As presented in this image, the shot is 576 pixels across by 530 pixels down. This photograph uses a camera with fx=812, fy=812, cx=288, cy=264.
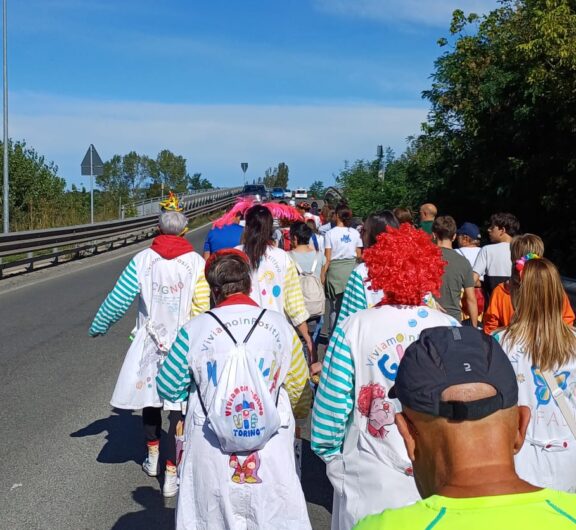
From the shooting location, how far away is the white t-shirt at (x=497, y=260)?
7695 mm

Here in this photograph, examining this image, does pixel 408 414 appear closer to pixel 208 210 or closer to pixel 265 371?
pixel 265 371

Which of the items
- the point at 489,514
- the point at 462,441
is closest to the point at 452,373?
the point at 462,441

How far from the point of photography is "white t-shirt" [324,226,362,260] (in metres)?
9.68

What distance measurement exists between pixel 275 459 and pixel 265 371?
0.40 m

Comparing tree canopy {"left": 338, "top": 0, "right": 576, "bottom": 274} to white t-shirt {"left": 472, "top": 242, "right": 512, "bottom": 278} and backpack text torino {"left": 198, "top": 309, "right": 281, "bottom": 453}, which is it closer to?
white t-shirt {"left": 472, "top": 242, "right": 512, "bottom": 278}

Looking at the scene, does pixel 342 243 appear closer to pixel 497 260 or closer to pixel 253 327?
pixel 497 260

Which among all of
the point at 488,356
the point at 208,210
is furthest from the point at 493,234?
the point at 208,210

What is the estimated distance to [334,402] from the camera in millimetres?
3439

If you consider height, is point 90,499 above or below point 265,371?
below

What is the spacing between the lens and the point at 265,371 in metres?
3.77

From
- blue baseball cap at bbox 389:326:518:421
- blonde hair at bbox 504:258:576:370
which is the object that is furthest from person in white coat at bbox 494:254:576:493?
blue baseball cap at bbox 389:326:518:421

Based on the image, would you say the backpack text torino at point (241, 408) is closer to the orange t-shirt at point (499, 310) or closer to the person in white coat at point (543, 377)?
the person in white coat at point (543, 377)

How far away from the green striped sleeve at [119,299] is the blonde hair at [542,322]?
8.72 ft

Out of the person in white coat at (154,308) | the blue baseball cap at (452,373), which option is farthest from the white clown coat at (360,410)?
the person in white coat at (154,308)
